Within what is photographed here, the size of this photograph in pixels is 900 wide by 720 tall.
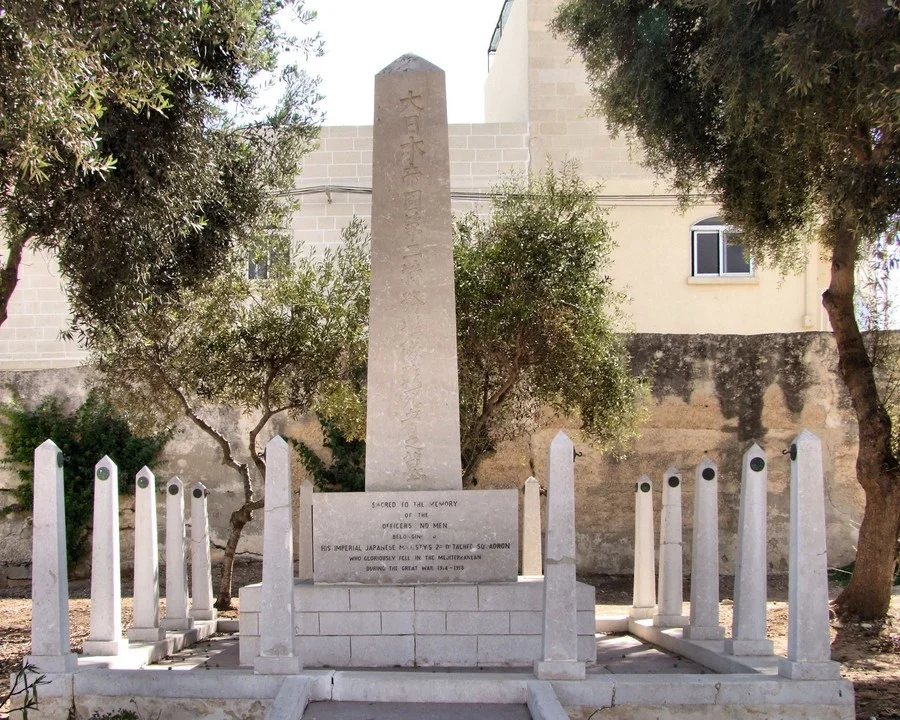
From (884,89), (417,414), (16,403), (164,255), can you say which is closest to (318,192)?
(16,403)

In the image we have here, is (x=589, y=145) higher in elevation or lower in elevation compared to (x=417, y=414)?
higher

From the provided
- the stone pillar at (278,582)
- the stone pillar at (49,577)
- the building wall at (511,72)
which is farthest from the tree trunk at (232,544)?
the building wall at (511,72)

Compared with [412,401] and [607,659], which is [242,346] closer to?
[412,401]

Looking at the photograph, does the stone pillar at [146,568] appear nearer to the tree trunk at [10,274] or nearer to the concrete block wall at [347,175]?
the tree trunk at [10,274]

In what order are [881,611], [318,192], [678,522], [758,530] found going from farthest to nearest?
1. [318,192]
2. [881,611]
3. [678,522]
4. [758,530]

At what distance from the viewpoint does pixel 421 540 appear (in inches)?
288

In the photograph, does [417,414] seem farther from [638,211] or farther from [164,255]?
[638,211]

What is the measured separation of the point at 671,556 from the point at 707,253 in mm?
9827

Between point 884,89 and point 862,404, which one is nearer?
point 884,89

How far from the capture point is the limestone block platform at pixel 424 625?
6855mm

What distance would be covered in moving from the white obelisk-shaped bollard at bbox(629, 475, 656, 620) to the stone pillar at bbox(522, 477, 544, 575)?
3.77 ft

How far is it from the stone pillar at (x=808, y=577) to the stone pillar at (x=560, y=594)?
1291 mm

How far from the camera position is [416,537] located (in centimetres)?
732

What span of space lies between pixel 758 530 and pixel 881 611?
350 centimetres
